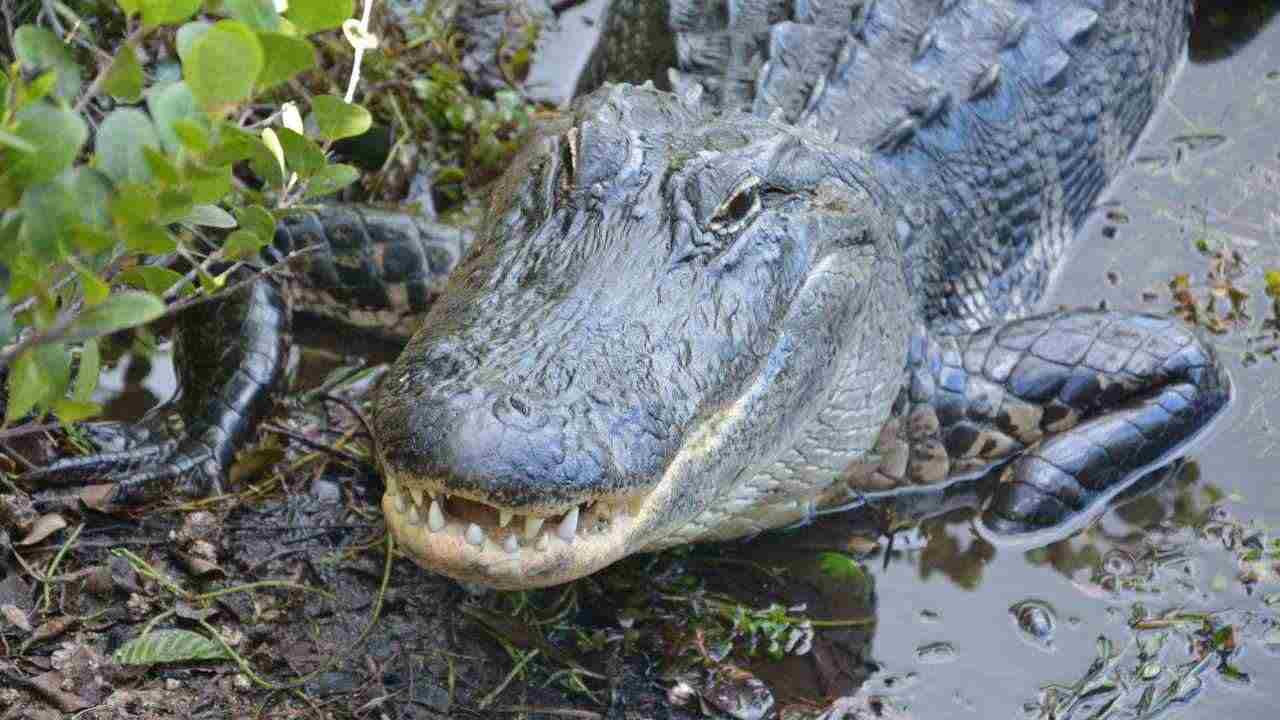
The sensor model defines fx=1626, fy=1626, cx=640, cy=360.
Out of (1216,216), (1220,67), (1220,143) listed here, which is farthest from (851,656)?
→ (1220,67)

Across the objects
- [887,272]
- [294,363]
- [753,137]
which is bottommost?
[294,363]

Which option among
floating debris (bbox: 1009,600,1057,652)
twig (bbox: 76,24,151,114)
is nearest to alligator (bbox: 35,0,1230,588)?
floating debris (bbox: 1009,600,1057,652)

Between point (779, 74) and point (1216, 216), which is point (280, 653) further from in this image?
point (1216, 216)

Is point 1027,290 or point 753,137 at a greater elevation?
point 753,137

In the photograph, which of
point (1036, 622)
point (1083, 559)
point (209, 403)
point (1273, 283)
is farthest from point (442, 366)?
point (1273, 283)

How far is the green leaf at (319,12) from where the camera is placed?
8.29 feet

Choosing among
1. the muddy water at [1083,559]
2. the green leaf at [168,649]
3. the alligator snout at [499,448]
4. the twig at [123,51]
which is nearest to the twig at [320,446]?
the muddy water at [1083,559]

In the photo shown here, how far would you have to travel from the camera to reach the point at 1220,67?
5.86 meters

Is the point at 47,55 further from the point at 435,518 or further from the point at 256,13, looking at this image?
the point at 435,518

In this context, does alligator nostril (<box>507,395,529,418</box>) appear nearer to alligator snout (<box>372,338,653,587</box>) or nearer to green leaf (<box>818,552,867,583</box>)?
alligator snout (<box>372,338,653,587</box>)

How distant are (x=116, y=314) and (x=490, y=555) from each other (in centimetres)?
79

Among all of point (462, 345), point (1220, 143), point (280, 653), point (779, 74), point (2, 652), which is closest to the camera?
point (462, 345)

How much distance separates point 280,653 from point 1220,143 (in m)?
3.63

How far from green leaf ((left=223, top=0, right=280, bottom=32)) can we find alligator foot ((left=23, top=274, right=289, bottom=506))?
5.26ft
